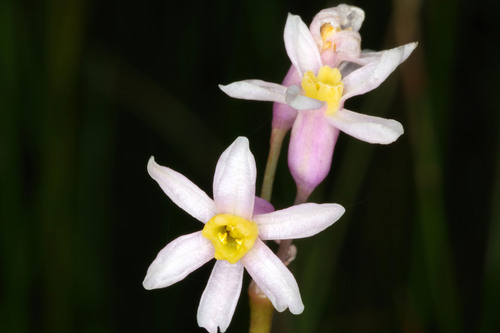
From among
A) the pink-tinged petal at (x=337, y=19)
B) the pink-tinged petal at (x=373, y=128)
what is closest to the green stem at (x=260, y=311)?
the pink-tinged petal at (x=373, y=128)

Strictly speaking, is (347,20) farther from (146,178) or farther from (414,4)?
(146,178)

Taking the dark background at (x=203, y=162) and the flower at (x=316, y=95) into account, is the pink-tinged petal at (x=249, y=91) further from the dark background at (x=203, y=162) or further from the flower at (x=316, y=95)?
the dark background at (x=203, y=162)

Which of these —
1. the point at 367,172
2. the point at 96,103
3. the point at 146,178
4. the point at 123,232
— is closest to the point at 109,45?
the point at 96,103

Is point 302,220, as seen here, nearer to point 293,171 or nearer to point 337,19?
point 293,171

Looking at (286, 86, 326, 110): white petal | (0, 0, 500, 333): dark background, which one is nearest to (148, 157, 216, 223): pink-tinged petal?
(286, 86, 326, 110): white petal

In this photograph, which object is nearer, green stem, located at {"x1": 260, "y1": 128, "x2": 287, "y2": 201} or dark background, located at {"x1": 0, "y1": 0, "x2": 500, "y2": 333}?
green stem, located at {"x1": 260, "y1": 128, "x2": 287, "y2": 201}

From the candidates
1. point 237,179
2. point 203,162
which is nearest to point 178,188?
point 237,179

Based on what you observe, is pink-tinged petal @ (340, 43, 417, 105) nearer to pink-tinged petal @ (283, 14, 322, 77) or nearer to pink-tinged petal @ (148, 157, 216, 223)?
pink-tinged petal @ (283, 14, 322, 77)
